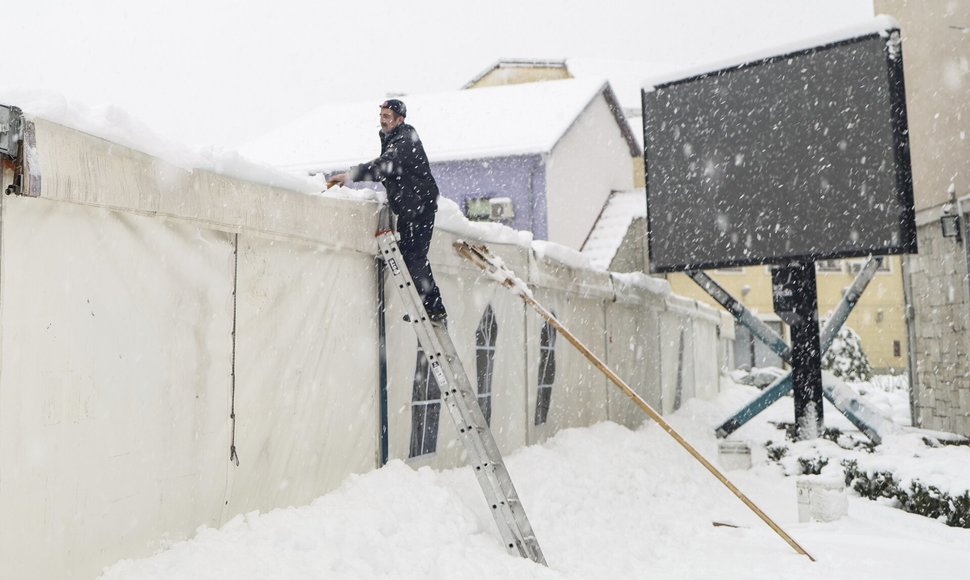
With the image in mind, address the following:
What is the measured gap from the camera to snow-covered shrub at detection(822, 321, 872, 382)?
2273 cm

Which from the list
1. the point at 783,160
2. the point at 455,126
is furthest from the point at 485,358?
the point at 455,126

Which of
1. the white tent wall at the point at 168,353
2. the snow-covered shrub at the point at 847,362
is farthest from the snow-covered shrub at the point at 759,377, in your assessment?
the white tent wall at the point at 168,353

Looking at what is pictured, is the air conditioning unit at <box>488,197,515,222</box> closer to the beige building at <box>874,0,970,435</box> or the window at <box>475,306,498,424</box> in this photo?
the beige building at <box>874,0,970,435</box>

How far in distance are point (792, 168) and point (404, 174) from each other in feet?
19.2

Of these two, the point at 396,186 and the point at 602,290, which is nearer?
the point at 396,186

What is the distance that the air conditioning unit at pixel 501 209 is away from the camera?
18.1 meters

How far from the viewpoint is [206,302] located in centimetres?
410

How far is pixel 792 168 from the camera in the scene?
30.7 ft

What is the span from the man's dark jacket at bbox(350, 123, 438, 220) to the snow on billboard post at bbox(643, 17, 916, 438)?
5.57 meters

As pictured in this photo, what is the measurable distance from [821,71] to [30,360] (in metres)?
8.71

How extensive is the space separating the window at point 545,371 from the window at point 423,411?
223cm

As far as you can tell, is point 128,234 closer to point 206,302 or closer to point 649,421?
point 206,302

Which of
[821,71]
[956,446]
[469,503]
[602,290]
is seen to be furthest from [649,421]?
[469,503]

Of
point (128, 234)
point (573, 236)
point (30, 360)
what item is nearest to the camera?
point (30, 360)
